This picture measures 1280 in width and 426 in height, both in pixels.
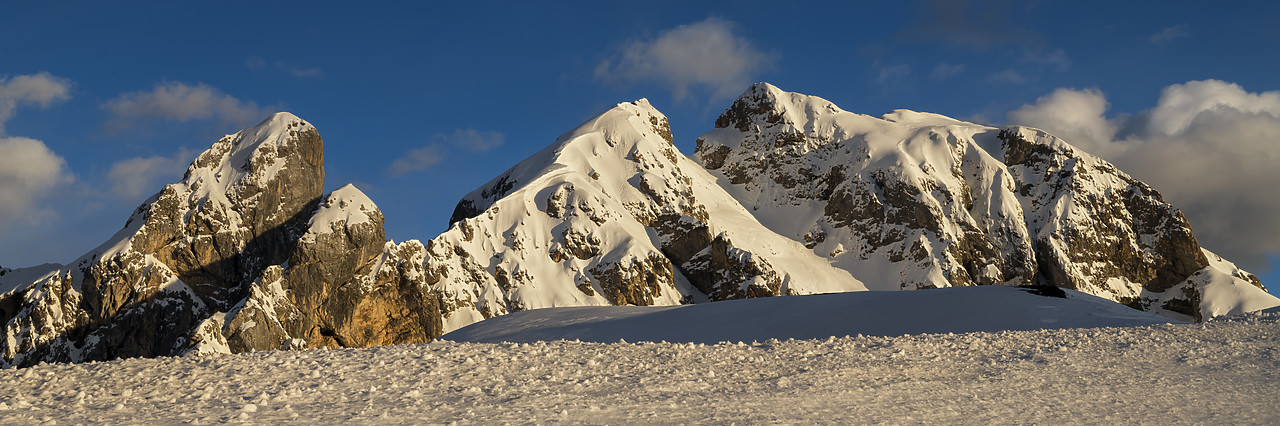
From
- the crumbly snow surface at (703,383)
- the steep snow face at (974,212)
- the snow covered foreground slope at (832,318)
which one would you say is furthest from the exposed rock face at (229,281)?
the crumbly snow surface at (703,383)

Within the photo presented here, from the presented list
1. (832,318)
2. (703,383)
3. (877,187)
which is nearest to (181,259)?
(832,318)

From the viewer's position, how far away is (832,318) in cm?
2530

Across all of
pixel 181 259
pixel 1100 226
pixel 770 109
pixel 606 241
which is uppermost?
pixel 770 109

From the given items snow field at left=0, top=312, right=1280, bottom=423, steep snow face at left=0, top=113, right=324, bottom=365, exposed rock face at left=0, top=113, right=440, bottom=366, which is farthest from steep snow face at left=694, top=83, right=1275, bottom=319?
snow field at left=0, top=312, right=1280, bottom=423

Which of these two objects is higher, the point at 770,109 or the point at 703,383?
the point at 770,109

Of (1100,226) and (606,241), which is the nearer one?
(606,241)

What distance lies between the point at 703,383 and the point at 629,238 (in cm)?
9673

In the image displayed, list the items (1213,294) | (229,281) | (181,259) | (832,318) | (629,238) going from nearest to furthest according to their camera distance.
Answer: (832,318)
(181,259)
(229,281)
(629,238)
(1213,294)

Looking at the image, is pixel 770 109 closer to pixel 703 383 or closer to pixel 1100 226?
pixel 1100 226

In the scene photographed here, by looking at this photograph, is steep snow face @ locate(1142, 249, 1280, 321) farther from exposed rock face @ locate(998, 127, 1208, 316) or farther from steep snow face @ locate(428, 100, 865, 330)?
steep snow face @ locate(428, 100, 865, 330)

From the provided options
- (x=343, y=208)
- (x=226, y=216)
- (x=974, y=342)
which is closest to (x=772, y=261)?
(x=343, y=208)

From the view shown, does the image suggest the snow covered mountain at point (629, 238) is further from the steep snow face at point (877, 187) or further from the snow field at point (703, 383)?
the snow field at point (703, 383)

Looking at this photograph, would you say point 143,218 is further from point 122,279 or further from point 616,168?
point 616,168

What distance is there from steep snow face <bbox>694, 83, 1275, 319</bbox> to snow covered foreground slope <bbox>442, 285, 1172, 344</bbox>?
93.1 metres
